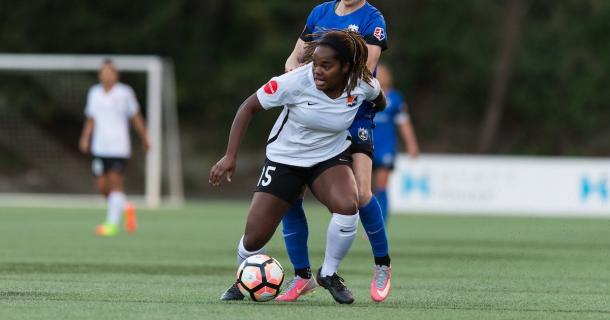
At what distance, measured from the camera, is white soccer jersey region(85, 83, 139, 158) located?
15906mm

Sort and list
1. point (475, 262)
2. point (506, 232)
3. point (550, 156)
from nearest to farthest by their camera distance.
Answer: point (475, 262) < point (506, 232) < point (550, 156)

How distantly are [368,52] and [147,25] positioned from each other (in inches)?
1157

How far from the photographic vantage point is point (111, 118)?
16188mm

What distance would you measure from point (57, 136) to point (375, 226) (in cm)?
2738

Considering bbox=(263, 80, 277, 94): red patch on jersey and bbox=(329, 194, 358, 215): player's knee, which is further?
bbox=(329, 194, 358, 215): player's knee

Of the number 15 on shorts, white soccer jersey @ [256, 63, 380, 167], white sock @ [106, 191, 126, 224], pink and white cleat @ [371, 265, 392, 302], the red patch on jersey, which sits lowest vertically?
white sock @ [106, 191, 126, 224]

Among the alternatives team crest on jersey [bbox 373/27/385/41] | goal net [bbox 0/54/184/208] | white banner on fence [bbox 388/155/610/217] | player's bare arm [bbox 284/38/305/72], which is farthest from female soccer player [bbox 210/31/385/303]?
goal net [bbox 0/54/184/208]

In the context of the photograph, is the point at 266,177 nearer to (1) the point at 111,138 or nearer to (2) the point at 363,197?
(2) the point at 363,197

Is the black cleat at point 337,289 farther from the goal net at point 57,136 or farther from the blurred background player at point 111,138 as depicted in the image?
the goal net at point 57,136

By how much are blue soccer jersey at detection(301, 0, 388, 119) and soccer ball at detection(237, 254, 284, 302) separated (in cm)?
116

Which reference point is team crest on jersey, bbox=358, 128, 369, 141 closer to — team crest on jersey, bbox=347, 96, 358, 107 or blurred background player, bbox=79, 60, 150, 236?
team crest on jersey, bbox=347, 96, 358, 107

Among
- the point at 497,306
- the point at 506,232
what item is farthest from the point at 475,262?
the point at 506,232

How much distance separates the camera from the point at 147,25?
36625 millimetres

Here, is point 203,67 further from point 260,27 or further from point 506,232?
point 506,232
